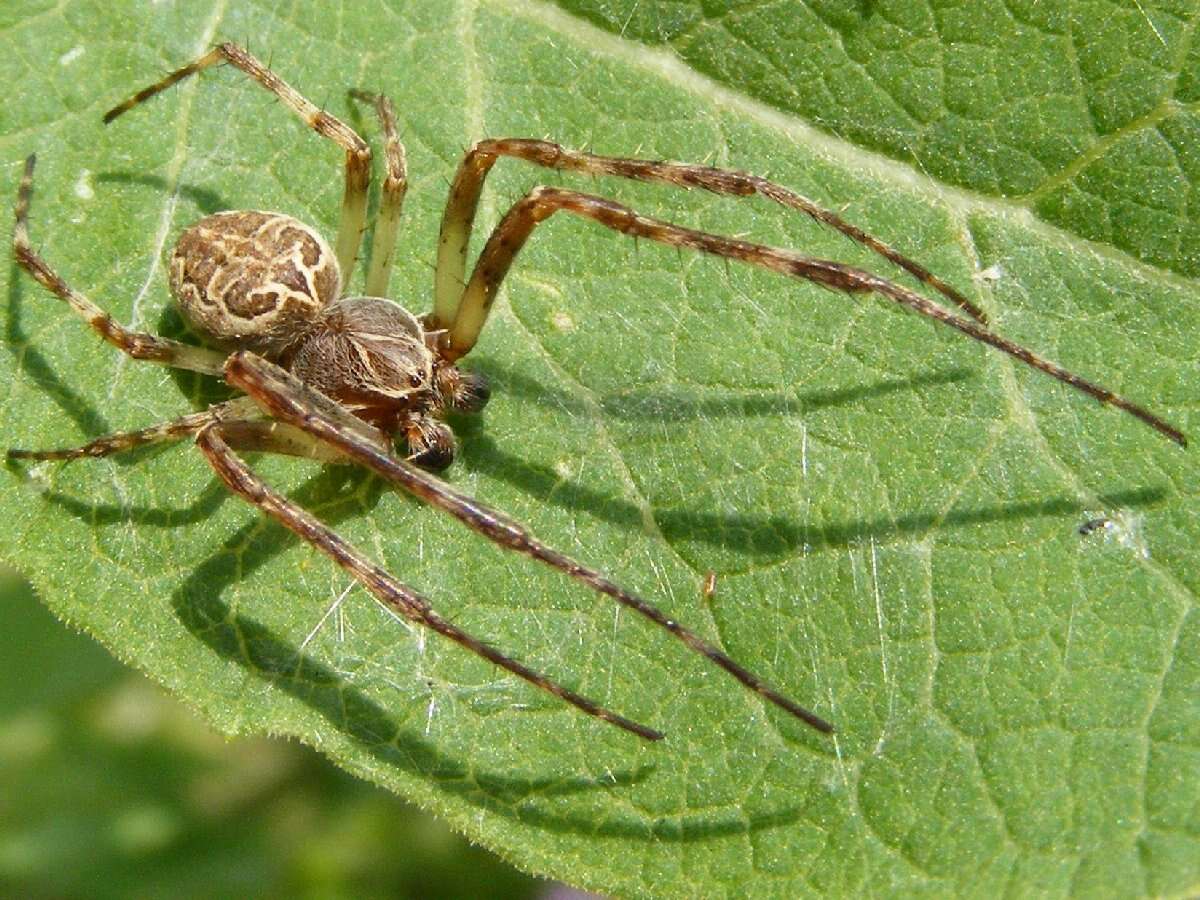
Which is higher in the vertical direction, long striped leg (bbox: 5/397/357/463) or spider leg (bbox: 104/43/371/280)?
spider leg (bbox: 104/43/371/280)

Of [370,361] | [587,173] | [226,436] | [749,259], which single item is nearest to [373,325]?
[370,361]

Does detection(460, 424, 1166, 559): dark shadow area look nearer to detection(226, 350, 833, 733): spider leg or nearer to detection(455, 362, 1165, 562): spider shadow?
detection(455, 362, 1165, 562): spider shadow

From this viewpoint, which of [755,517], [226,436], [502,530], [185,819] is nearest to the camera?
[502,530]

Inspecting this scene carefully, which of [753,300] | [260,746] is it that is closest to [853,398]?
[753,300]

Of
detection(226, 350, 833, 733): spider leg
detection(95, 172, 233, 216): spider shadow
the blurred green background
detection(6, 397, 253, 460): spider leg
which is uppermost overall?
detection(95, 172, 233, 216): spider shadow

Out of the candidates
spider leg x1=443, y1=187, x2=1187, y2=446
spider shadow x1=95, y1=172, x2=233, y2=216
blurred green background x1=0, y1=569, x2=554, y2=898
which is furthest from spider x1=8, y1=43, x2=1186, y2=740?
blurred green background x1=0, y1=569, x2=554, y2=898

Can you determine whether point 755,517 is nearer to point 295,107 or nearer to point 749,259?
point 749,259
